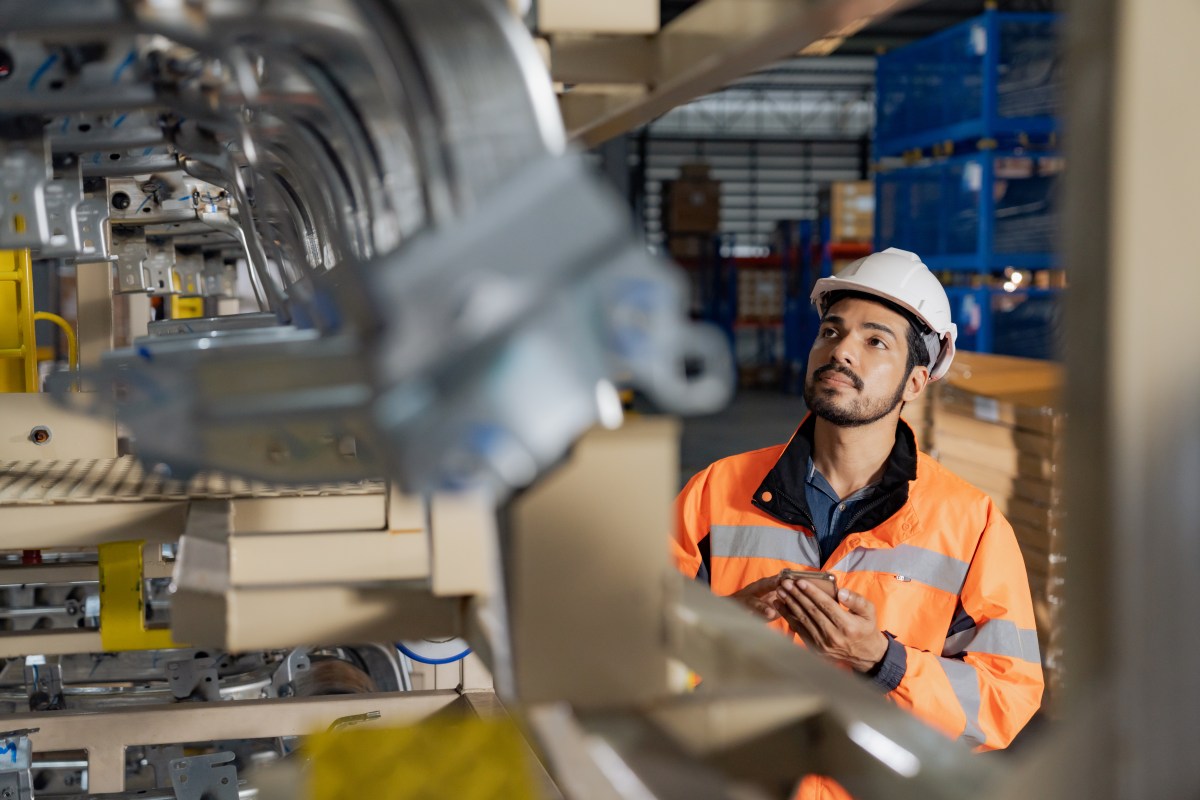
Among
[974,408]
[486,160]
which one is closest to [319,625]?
[486,160]

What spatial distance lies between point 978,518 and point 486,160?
1.80 m

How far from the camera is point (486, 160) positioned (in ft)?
3.04

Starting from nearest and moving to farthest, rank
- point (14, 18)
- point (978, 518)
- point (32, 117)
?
point (14, 18), point (32, 117), point (978, 518)

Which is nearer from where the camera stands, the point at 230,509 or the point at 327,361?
the point at 327,361

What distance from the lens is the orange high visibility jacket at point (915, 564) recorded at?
217 centimetres

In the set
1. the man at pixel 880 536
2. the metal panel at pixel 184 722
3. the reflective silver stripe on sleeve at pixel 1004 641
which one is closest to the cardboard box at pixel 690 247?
the man at pixel 880 536

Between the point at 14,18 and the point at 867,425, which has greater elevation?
the point at 14,18

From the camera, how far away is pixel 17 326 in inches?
165

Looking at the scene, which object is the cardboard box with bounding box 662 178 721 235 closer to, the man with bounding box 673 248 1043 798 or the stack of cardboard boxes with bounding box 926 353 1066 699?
the stack of cardboard boxes with bounding box 926 353 1066 699

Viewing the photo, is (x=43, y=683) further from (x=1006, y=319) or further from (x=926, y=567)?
(x=1006, y=319)

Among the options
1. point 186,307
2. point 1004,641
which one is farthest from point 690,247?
point 1004,641

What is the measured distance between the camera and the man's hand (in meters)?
2.07

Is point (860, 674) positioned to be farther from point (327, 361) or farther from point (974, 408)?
point (974, 408)

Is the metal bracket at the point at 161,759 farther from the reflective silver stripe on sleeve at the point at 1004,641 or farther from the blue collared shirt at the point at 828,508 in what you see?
the reflective silver stripe on sleeve at the point at 1004,641
